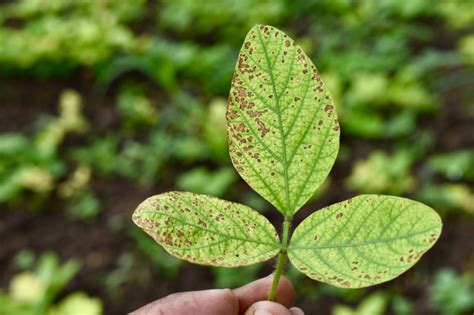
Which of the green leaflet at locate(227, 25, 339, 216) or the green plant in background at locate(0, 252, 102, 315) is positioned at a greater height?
the green leaflet at locate(227, 25, 339, 216)

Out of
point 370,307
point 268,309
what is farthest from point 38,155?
point 268,309

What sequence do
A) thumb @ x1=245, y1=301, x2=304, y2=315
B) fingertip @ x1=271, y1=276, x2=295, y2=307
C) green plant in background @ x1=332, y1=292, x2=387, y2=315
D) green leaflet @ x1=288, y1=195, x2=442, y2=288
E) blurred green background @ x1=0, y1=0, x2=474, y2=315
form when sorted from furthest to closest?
blurred green background @ x1=0, y1=0, x2=474, y2=315, green plant in background @ x1=332, y1=292, x2=387, y2=315, fingertip @ x1=271, y1=276, x2=295, y2=307, thumb @ x1=245, y1=301, x2=304, y2=315, green leaflet @ x1=288, y1=195, x2=442, y2=288

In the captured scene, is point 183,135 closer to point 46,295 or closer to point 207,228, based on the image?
point 46,295

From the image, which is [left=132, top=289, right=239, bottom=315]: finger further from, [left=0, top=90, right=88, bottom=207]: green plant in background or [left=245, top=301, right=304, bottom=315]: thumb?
[left=0, top=90, right=88, bottom=207]: green plant in background

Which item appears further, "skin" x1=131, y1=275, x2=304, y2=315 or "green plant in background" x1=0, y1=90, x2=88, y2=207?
"green plant in background" x1=0, y1=90, x2=88, y2=207

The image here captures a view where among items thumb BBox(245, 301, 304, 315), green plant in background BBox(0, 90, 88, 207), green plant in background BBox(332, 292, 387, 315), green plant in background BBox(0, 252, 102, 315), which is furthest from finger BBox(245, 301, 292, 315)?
green plant in background BBox(0, 90, 88, 207)

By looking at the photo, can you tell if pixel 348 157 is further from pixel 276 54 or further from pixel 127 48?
pixel 276 54

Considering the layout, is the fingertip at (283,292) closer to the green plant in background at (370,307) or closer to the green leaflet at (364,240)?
the green leaflet at (364,240)

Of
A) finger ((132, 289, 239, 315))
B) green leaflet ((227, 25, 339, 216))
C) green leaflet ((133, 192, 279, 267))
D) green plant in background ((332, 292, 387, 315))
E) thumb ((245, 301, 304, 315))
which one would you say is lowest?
green plant in background ((332, 292, 387, 315))
